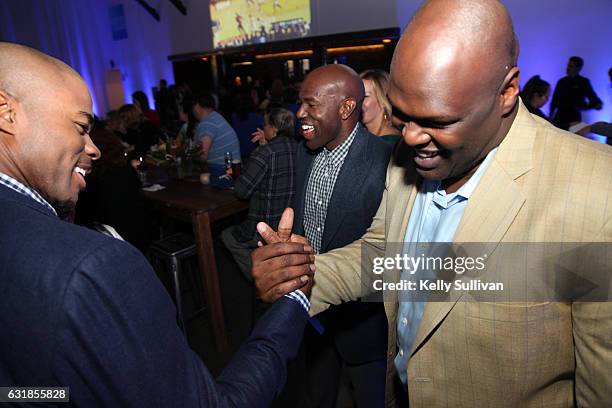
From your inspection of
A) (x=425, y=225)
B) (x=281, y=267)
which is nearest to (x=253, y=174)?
(x=281, y=267)

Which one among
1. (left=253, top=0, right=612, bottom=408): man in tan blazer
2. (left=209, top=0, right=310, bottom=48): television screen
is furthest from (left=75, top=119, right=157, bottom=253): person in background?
(left=209, top=0, right=310, bottom=48): television screen

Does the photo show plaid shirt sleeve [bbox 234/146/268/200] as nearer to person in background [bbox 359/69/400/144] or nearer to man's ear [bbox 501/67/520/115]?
person in background [bbox 359/69/400/144]

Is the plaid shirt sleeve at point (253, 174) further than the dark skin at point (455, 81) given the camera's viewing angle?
Yes

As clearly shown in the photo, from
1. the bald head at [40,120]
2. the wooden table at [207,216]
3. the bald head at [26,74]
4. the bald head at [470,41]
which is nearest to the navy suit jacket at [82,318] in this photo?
the bald head at [40,120]

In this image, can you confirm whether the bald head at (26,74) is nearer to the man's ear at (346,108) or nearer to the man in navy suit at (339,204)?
the man in navy suit at (339,204)

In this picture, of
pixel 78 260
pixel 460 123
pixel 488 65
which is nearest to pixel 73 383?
pixel 78 260

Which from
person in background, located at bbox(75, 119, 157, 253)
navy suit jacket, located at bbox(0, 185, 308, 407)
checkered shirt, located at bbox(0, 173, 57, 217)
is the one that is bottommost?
person in background, located at bbox(75, 119, 157, 253)

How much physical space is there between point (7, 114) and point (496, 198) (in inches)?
48.7

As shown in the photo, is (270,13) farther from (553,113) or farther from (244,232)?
(244,232)

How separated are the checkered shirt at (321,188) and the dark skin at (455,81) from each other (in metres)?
1.32

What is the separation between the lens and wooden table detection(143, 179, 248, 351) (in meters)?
2.85

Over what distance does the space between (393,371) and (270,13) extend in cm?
1008

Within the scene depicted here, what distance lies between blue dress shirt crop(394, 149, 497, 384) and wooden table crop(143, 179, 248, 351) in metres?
1.91

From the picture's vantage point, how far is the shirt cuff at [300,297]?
1.24 m
